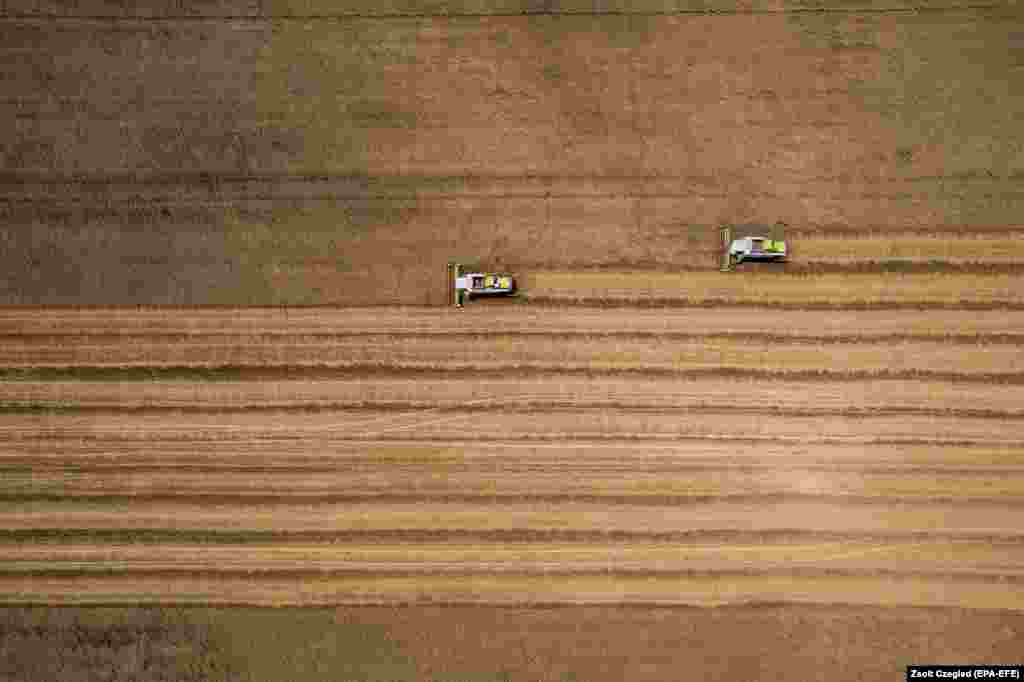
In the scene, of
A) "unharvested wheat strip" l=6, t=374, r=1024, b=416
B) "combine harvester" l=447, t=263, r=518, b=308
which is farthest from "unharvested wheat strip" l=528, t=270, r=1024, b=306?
"unharvested wheat strip" l=6, t=374, r=1024, b=416

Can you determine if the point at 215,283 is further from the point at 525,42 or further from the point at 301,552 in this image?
the point at 525,42

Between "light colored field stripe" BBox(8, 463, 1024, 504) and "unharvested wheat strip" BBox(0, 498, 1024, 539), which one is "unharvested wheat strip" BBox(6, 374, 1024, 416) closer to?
"light colored field stripe" BBox(8, 463, 1024, 504)

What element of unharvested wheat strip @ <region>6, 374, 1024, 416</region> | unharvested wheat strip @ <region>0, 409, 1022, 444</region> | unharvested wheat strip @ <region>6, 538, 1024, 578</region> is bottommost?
unharvested wheat strip @ <region>6, 538, 1024, 578</region>

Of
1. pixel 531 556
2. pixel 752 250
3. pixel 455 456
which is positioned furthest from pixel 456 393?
pixel 752 250

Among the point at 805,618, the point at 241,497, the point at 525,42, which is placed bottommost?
the point at 805,618

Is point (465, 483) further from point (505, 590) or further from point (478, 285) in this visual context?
point (478, 285)

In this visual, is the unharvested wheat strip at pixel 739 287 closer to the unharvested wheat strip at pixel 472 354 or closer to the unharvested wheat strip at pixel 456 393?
the unharvested wheat strip at pixel 472 354

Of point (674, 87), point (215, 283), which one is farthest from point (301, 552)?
point (674, 87)
